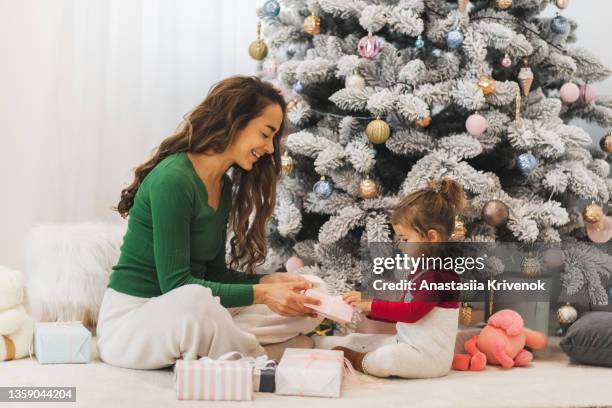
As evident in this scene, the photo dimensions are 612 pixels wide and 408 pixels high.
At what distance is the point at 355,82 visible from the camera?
7.25 feet

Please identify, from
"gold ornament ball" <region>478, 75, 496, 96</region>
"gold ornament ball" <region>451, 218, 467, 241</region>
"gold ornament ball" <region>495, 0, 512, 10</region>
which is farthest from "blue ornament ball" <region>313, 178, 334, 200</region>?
"gold ornament ball" <region>495, 0, 512, 10</region>

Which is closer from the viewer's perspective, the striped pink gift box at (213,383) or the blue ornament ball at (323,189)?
the striped pink gift box at (213,383)

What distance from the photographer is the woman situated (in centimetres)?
187

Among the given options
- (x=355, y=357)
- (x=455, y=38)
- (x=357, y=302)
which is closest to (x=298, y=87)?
(x=455, y=38)

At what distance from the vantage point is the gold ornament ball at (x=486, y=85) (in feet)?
7.15

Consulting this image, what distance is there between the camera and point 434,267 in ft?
6.66

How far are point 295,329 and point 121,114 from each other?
3.65 ft

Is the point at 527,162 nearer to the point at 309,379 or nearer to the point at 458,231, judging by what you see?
the point at 458,231

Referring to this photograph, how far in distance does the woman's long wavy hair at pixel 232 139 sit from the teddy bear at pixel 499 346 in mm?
582

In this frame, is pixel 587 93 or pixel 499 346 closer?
pixel 499 346

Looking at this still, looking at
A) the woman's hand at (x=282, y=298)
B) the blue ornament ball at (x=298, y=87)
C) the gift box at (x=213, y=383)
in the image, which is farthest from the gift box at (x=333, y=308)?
the blue ornament ball at (x=298, y=87)

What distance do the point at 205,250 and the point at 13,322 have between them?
0.48m

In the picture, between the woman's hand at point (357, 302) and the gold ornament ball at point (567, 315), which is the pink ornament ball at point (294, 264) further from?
the gold ornament ball at point (567, 315)

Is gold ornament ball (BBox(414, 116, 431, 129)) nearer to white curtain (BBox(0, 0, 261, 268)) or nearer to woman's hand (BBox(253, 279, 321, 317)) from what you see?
woman's hand (BBox(253, 279, 321, 317))
